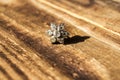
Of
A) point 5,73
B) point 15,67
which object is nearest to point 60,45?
point 15,67

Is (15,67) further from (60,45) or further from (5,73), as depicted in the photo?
(60,45)

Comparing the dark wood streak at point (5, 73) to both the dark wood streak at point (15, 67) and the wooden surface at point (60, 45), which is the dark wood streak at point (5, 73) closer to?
the wooden surface at point (60, 45)

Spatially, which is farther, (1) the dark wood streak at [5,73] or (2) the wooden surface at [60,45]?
(2) the wooden surface at [60,45]

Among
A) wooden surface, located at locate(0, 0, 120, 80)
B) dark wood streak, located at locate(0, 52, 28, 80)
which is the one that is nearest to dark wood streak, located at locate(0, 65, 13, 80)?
wooden surface, located at locate(0, 0, 120, 80)

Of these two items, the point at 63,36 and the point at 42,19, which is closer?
the point at 63,36

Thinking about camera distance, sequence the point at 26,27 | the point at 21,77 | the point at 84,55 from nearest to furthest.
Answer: the point at 21,77 < the point at 84,55 < the point at 26,27

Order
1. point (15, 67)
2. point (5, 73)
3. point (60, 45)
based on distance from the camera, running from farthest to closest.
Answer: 1. point (60, 45)
2. point (15, 67)
3. point (5, 73)

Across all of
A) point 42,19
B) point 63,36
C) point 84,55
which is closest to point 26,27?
point 42,19

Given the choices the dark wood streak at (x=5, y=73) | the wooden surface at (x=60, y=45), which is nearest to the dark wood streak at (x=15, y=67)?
the wooden surface at (x=60, y=45)

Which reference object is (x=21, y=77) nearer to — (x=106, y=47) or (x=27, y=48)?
(x=27, y=48)
